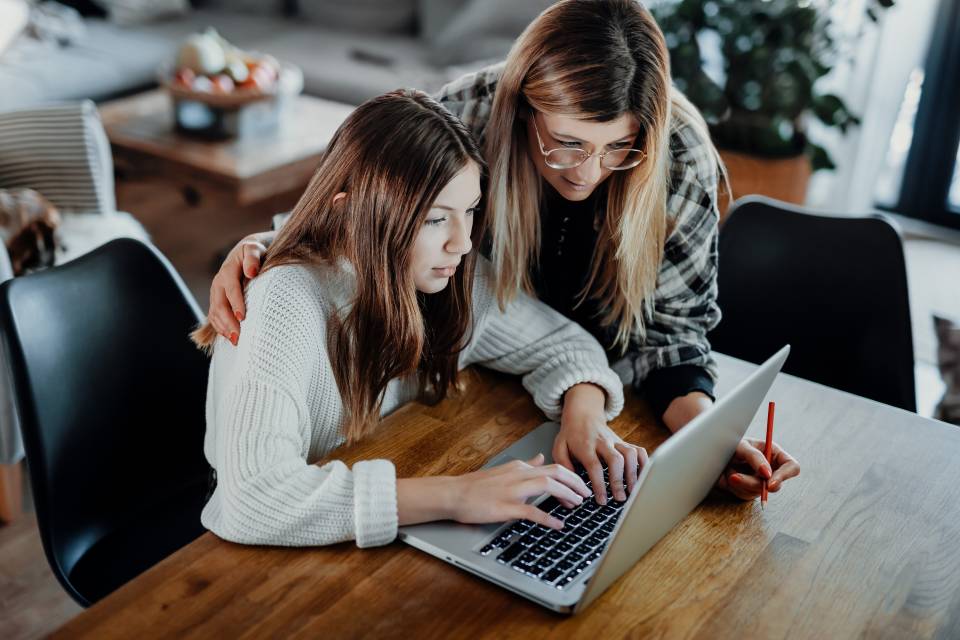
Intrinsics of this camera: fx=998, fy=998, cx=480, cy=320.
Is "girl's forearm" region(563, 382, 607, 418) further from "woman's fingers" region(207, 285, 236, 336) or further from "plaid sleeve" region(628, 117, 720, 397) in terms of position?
"woman's fingers" region(207, 285, 236, 336)

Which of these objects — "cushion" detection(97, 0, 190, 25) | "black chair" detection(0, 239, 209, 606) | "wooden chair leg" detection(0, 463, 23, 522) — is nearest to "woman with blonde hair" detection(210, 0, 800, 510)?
"black chair" detection(0, 239, 209, 606)

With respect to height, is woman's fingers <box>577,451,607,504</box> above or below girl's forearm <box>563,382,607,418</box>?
below

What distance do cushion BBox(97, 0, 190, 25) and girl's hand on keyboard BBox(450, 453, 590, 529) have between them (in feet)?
12.4

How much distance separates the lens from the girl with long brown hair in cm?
107

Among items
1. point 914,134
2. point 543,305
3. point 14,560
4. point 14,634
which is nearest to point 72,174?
point 14,560

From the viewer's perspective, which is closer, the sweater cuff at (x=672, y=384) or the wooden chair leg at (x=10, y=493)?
the sweater cuff at (x=672, y=384)

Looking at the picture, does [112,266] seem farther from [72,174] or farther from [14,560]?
[72,174]

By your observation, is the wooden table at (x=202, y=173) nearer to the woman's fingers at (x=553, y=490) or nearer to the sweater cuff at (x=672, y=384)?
the sweater cuff at (x=672, y=384)

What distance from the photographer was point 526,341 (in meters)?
1.42

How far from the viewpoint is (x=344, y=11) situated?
438 centimetres

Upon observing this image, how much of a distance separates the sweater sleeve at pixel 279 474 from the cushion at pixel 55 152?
1572 mm

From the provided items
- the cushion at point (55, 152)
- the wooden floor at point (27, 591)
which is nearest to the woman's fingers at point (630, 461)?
the wooden floor at point (27, 591)

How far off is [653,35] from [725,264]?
572 millimetres

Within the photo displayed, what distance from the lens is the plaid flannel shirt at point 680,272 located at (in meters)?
1.39
